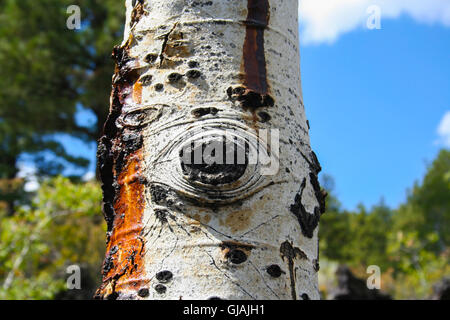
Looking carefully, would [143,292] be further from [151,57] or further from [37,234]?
[37,234]

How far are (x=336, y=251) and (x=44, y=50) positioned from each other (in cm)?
1708

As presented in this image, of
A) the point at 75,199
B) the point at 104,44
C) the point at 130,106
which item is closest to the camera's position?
the point at 130,106

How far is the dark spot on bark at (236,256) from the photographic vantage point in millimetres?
1003

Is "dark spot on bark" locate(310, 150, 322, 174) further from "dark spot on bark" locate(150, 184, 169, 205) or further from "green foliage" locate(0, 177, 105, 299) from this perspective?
"green foliage" locate(0, 177, 105, 299)

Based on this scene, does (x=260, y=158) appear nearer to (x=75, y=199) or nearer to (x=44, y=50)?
(x=75, y=199)

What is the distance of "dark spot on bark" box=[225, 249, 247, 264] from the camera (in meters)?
1.00

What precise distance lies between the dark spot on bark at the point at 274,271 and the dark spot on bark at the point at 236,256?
55 millimetres

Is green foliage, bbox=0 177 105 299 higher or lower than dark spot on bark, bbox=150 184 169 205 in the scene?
higher

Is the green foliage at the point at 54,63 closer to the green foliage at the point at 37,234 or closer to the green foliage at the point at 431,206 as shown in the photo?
the green foliage at the point at 37,234

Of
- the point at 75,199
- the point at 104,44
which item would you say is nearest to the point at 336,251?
the point at 104,44

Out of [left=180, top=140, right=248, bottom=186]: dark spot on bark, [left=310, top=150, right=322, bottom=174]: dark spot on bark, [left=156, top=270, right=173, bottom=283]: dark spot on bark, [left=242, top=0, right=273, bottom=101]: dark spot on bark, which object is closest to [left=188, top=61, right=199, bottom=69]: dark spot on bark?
[left=242, top=0, right=273, bottom=101]: dark spot on bark

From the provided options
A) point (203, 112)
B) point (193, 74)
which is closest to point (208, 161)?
point (203, 112)

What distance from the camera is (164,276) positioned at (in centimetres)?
100
